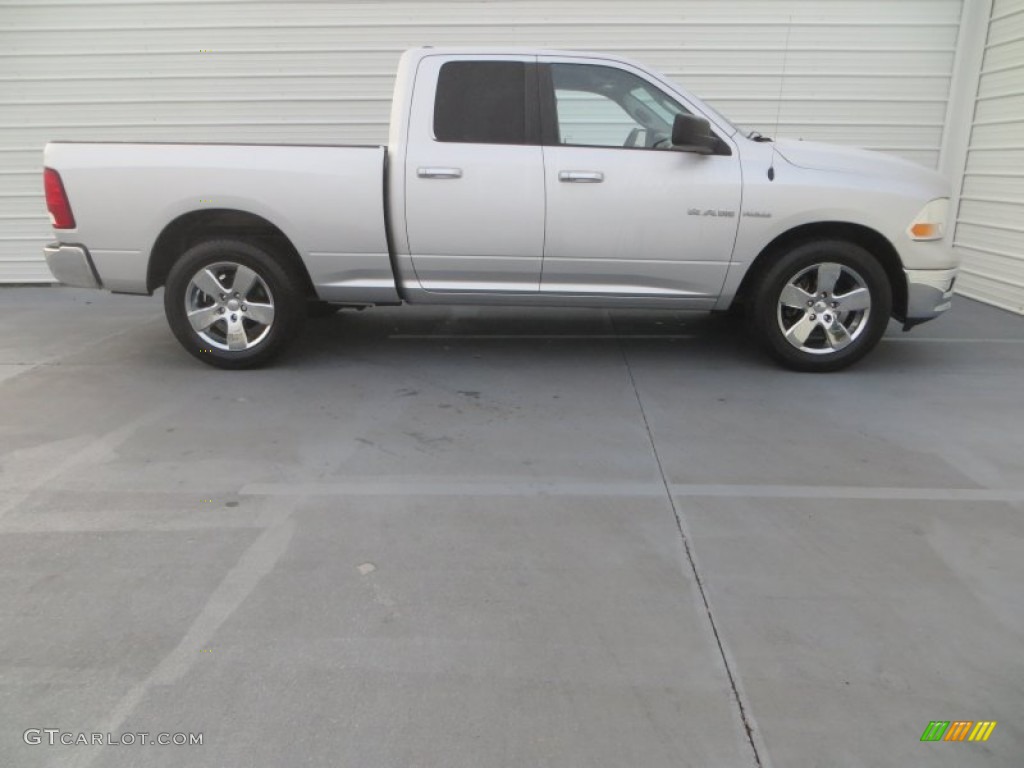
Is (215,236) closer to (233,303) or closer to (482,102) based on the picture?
(233,303)

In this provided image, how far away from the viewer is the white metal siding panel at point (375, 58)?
7.79 m

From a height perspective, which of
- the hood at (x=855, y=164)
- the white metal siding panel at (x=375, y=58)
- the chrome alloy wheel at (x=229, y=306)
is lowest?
the chrome alloy wheel at (x=229, y=306)

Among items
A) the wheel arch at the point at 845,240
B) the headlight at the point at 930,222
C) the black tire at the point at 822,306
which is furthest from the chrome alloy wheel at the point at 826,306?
the headlight at the point at 930,222

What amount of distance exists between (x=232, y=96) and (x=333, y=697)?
7.65 metres

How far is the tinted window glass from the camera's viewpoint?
491 cm

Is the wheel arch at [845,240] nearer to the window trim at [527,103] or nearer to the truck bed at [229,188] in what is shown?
the window trim at [527,103]

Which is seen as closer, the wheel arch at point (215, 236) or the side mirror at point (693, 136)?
the side mirror at point (693, 136)

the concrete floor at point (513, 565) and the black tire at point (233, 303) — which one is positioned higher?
the black tire at point (233, 303)

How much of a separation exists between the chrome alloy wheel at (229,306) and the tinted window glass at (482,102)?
1.67 meters

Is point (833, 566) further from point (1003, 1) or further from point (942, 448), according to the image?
point (1003, 1)

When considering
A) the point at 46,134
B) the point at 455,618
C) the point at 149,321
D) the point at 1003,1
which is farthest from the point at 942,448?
the point at 46,134

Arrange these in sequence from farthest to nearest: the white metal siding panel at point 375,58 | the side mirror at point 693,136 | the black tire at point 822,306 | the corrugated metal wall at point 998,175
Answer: the white metal siding panel at point 375,58 → the corrugated metal wall at point 998,175 → the black tire at point 822,306 → the side mirror at point 693,136

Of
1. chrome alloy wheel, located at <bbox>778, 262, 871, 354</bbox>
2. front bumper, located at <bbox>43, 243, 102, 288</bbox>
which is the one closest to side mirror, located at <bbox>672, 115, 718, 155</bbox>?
chrome alloy wheel, located at <bbox>778, 262, 871, 354</bbox>

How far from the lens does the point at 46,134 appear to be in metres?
8.36
